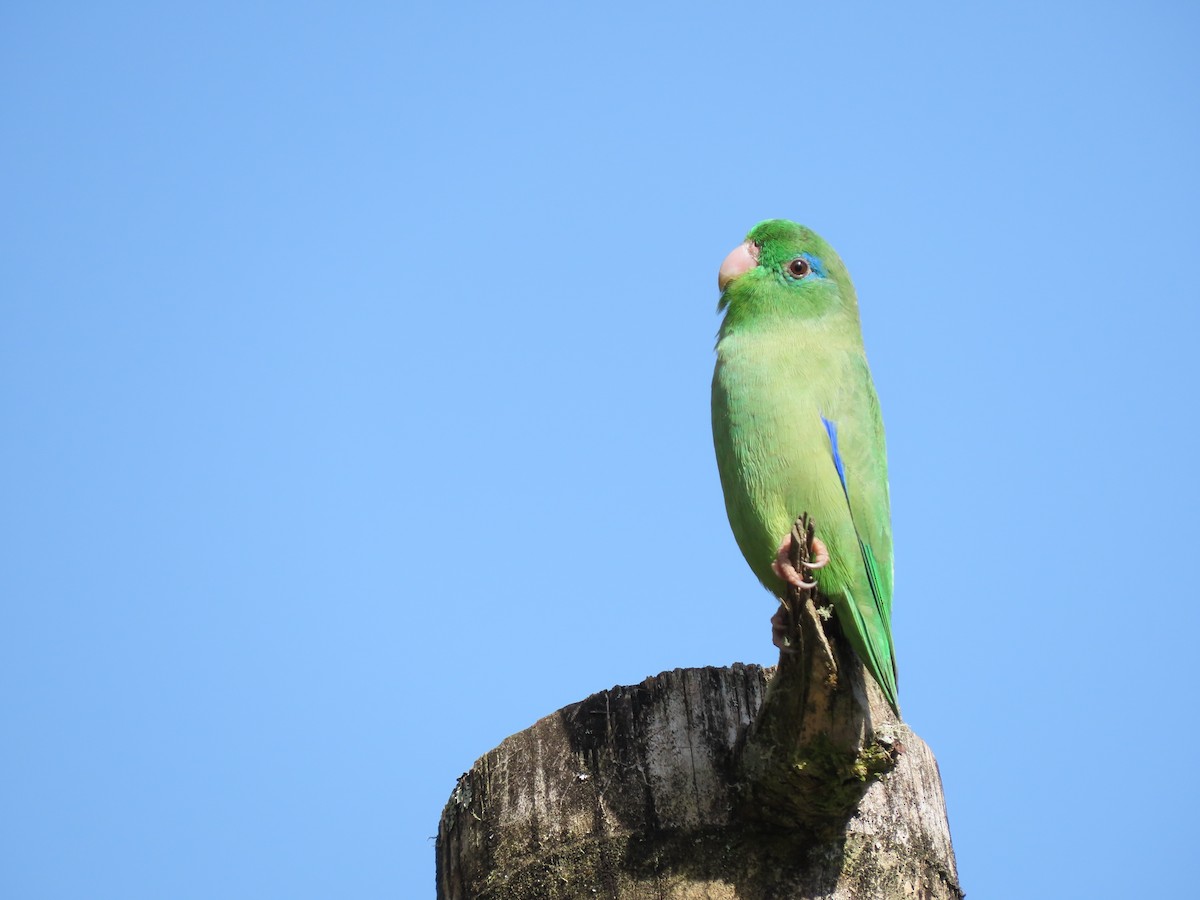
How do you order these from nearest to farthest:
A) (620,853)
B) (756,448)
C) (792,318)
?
1. (620,853)
2. (756,448)
3. (792,318)

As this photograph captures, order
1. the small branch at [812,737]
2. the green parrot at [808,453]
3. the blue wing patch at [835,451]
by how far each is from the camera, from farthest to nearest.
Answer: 1. the blue wing patch at [835,451]
2. the green parrot at [808,453]
3. the small branch at [812,737]

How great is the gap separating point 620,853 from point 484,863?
669mm

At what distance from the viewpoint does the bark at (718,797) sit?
432 centimetres

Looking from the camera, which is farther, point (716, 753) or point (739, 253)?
point (739, 253)

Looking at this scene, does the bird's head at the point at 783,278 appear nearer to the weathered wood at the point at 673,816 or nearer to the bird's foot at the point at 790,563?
the bird's foot at the point at 790,563

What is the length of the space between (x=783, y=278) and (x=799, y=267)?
166mm

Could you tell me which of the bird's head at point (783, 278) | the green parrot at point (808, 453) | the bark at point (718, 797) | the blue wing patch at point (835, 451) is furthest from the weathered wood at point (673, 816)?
the bird's head at point (783, 278)

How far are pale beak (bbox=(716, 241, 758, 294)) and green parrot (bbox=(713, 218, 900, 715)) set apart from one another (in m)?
0.44

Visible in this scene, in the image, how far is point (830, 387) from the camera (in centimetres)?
647

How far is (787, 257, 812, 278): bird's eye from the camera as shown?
287 inches

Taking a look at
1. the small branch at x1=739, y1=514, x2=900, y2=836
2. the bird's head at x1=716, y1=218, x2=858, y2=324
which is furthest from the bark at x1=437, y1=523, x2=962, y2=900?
the bird's head at x1=716, y1=218, x2=858, y2=324

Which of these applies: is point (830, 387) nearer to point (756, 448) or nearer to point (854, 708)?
point (756, 448)

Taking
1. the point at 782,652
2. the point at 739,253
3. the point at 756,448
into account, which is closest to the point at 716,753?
the point at 782,652

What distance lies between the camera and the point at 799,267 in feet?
24.0
